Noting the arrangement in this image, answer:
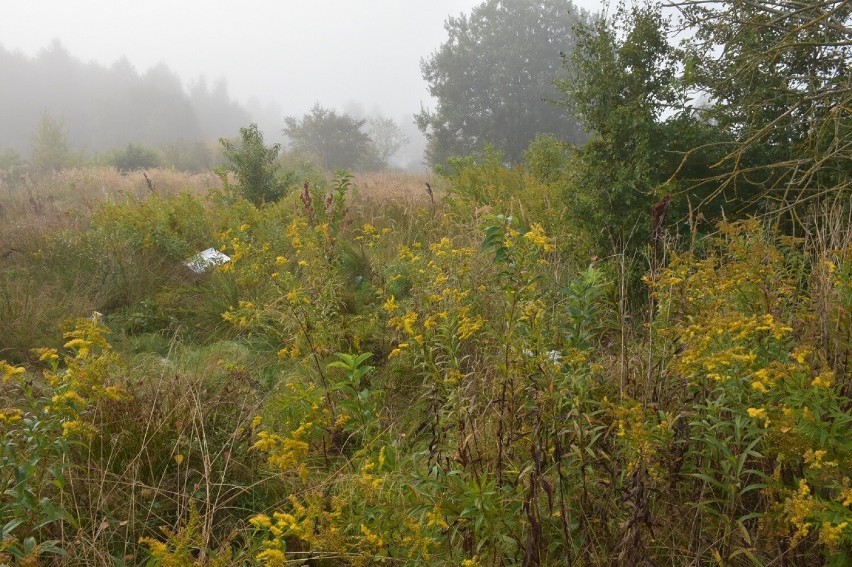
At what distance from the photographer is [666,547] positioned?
1.71 meters

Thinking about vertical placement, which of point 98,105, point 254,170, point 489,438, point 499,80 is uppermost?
point 98,105

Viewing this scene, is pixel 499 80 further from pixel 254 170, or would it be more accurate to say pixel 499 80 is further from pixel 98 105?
pixel 98 105

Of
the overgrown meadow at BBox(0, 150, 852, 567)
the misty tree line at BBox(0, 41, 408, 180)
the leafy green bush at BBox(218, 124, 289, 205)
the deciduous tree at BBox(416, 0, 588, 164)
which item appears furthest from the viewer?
the misty tree line at BBox(0, 41, 408, 180)

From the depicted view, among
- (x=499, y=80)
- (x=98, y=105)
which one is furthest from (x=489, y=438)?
(x=98, y=105)

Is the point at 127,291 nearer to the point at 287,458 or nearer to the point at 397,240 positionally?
the point at 397,240

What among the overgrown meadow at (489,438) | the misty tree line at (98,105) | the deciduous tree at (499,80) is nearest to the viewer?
the overgrown meadow at (489,438)

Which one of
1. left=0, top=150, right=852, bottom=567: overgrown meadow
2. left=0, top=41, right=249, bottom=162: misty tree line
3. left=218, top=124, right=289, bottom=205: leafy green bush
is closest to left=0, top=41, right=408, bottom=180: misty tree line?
left=0, top=41, right=249, bottom=162: misty tree line

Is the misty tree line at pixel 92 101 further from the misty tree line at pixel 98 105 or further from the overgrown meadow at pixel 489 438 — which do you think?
the overgrown meadow at pixel 489 438

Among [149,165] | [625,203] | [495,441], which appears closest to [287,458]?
[495,441]

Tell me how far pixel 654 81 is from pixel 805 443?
4152 millimetres

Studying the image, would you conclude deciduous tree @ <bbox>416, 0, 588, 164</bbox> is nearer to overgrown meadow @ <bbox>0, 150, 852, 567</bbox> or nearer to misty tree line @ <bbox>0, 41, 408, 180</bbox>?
misty tree line @ <bbox>0, 41, 408, 180</bbox>

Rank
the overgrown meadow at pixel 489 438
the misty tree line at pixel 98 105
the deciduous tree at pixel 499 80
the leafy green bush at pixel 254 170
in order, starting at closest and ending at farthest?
1. the overgrown meadow at pixel 489 438
2. the leafy green bush at pixel 254 170
3. the deciduous tree at pixel 499 80
4. the misty tree line at pixel 98 105

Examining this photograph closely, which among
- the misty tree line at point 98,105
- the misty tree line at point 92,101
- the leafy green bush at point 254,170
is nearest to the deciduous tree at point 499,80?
the misty tree line at point 98,105

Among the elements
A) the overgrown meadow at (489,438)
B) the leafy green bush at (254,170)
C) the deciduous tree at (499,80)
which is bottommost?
the overgrown meadow at (489,438)
